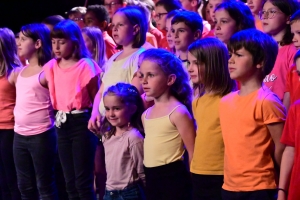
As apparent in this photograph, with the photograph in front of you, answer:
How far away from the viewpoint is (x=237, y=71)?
8.50 ft

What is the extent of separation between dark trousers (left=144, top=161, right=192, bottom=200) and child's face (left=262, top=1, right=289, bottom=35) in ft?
3.12

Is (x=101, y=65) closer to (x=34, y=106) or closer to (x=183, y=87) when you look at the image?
(x=34, y=106)

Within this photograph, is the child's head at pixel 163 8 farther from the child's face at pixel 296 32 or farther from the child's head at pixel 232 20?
the child's face at pixel 296 32

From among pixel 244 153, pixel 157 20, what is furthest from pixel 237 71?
pixel 157 20

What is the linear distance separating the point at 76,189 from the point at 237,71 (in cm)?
166

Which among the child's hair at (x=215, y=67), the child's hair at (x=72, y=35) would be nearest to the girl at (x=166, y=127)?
the child's hair at (x=215, y=67)

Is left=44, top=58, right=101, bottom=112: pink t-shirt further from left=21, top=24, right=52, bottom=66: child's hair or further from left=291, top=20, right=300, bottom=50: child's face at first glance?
left=291, top=20, right=300, bottom=50: child's face

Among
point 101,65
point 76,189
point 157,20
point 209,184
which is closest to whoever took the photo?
point 209,184

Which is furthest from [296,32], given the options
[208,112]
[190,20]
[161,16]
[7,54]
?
[7,54]

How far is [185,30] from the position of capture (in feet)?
12.1

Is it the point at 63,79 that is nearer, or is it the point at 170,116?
the point at 170,116

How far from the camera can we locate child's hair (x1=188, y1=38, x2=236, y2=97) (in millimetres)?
2846

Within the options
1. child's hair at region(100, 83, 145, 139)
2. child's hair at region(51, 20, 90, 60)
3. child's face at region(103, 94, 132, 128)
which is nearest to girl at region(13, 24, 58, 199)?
child's hair at region(51, 20, 90, 60)

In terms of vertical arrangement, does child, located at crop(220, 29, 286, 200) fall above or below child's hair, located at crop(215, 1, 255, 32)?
below
